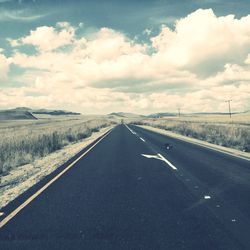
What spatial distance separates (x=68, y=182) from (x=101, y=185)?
1110 millimetres

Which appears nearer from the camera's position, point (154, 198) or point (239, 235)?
point (239, 235)

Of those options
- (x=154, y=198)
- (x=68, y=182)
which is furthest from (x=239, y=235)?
(x=68, y=182)

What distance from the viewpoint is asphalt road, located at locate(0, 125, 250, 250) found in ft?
14.8

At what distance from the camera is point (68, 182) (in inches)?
354

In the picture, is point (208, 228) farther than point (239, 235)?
Yes

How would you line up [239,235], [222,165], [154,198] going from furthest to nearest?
[222,165], [154,198], [239,235]

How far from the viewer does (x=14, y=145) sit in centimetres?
1841

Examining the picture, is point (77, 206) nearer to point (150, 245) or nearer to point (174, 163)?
point (150, 245)

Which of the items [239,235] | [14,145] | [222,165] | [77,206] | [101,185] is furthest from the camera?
[14,145]

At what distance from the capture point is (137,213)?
19.2 ft

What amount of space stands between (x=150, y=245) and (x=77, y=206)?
8.10 feet

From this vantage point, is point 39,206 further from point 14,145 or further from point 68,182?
point 14,145

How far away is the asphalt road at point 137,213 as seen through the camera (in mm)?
4516

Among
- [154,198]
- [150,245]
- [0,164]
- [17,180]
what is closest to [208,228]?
[150,245]
